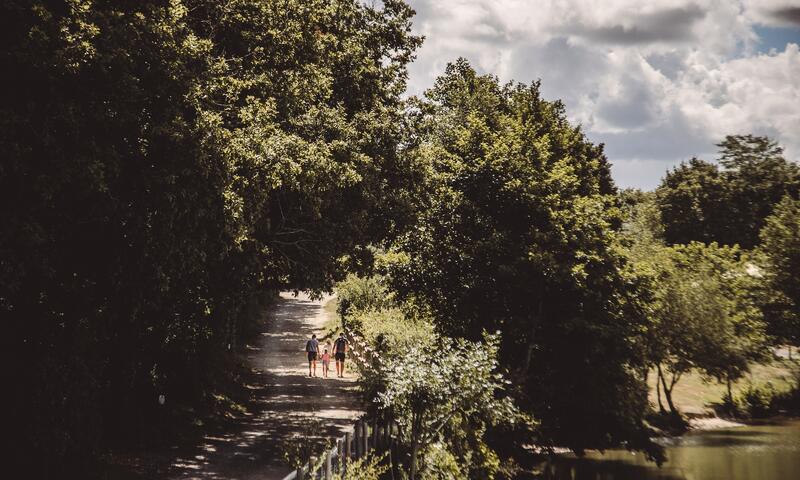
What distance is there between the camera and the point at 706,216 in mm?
72688

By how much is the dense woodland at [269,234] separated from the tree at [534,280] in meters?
0.09

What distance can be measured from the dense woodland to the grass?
13033mm

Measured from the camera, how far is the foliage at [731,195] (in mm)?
71000

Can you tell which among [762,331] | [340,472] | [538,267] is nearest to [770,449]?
[762,331]

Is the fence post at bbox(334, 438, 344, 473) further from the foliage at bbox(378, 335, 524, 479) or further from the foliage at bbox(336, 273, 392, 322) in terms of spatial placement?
the foliage at bbox(336, 273, 392, 322)

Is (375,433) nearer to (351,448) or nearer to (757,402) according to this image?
(351,448)

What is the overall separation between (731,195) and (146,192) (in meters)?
75.1

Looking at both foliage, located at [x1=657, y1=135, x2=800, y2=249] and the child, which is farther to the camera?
foliage, located at [x1=657, y1=135, x2=800, y2=249]

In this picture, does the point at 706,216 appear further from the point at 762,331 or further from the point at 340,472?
the point at 340,472

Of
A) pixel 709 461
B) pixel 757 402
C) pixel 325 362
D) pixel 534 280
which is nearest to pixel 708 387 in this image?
pixel 757 402

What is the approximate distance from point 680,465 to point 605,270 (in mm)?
14604

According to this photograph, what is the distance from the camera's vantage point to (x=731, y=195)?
7169 cm

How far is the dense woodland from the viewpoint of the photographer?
10.4 m

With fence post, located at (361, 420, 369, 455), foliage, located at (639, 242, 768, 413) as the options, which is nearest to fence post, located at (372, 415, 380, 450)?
fence post, located at (361, 420, 369, 455)
